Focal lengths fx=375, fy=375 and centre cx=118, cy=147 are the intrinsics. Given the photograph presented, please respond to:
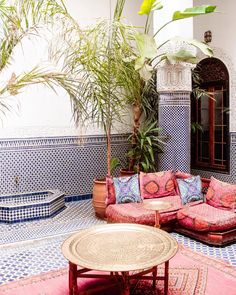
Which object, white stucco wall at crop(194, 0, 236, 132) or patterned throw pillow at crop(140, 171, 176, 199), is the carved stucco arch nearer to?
white stucco wall at crop(194, 0, 236, 132)

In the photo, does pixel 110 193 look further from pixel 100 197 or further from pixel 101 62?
pixel 101 62

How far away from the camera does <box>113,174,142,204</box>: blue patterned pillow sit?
16.7 ft

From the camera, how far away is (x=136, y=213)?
4.69m

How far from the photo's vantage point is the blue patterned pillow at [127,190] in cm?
510

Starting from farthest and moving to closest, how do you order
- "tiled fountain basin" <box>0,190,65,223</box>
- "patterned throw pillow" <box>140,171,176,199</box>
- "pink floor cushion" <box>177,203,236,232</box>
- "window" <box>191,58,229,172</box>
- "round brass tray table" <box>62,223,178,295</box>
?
"window" <box>191,58,229,172</box> → "tiled fountain basin" <box>0,190,65,223</box> → "patterned throw pillow" <box>140,171,176,199</box> → "pink floor cushion" <box>177,203,236,232</box> → "round brass tray table" <box>62,223,178,295</box>

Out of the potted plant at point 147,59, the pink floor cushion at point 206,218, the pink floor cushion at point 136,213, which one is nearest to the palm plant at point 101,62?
the potted plant at point 147,59

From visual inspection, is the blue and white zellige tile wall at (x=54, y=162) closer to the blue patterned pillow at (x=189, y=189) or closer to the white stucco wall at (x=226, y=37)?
the blue patterned pillow at (x=189, y=189)

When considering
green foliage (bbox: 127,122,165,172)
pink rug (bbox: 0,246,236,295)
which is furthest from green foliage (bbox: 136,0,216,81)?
pink rug (bbox: 0,246,236,295)

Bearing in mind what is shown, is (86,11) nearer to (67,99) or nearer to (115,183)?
(67,99)

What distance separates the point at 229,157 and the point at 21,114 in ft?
13.2

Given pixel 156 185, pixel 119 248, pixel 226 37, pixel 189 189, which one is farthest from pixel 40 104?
pixel 119 248

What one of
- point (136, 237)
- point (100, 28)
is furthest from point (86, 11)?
point (136, 237)

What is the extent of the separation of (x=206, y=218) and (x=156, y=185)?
99 centimetres

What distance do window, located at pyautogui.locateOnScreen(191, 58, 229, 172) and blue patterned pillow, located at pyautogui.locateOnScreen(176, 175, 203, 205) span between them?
2450 mm
